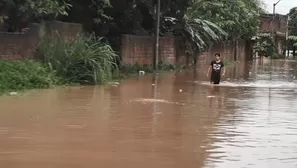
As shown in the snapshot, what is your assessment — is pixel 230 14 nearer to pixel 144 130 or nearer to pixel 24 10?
pixel 24 10

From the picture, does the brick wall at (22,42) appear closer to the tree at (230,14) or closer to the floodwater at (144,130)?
the floodwater at (144,130)

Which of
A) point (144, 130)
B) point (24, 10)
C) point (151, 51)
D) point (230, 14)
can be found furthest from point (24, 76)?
point (230, 14)

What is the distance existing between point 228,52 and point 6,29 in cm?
2747

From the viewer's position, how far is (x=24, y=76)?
50.9 ft

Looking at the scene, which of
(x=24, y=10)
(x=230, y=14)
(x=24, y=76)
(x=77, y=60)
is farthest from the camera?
(x=230, y=14)

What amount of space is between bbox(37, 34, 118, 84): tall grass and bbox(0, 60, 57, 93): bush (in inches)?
21.8

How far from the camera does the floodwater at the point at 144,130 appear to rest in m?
7.02

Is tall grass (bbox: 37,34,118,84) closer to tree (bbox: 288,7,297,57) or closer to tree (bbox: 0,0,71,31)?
tree (bbox: 0,0,71,31)

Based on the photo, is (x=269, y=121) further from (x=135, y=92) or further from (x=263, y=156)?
(x=135, y=92)

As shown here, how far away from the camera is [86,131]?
8.92 m

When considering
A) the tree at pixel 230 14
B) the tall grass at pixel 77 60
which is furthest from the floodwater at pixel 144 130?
the tree at pixel 230 14

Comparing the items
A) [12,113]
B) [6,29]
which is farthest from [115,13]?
[12,113]

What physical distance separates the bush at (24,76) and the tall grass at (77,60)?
1.81 feet

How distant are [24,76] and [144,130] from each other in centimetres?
719
